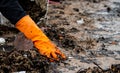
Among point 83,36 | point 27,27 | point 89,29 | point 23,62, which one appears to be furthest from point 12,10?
point 89,29

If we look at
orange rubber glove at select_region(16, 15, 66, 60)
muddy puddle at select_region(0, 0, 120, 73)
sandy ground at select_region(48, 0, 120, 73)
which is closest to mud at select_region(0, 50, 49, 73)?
muddy puddle at select_region(0, 0, 120, 73)

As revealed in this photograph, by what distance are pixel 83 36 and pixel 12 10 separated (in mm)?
1761

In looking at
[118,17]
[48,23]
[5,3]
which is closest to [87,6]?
[118,17]

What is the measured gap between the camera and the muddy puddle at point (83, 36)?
494 cm

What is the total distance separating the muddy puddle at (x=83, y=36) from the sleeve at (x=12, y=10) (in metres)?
0.57

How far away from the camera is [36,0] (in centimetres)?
659

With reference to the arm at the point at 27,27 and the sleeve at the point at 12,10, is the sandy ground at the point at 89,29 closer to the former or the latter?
the arm at the point at 27,27

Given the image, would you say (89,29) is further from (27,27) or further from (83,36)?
(27,27)

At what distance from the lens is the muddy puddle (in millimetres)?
4941

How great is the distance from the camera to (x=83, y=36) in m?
6.31

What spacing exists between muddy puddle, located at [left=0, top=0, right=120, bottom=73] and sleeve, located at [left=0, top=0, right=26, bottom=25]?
572 mm

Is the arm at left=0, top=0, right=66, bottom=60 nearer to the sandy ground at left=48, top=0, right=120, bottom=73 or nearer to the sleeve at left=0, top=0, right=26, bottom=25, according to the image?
the sleeve at left=0, top=0, right=26, bottom=25

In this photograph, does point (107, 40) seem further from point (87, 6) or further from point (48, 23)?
point (87, 6)

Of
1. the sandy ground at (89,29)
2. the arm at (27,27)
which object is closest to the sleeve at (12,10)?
the arm at (27,27)
